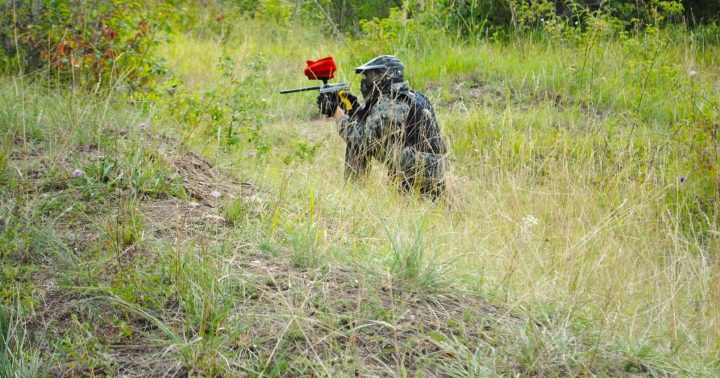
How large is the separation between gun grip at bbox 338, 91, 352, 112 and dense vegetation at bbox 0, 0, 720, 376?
472 mm

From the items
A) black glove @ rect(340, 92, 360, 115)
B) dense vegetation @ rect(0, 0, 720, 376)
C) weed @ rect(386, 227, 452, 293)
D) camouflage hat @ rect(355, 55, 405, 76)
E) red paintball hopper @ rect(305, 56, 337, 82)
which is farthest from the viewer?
black glove @ rect(340, 92, 360, 115)

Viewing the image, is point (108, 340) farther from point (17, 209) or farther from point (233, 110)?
point (233, 110)

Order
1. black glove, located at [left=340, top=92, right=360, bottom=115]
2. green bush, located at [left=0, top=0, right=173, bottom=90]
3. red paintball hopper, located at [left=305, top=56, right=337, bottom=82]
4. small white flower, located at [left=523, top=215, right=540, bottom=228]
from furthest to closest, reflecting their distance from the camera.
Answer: green bush, located at [left=0, top=0, right=173, bottom=90]
black glove, located at [left=340, top=92, right=360, bottom=115]
red paintball hopper, located at [left=305, top=56, right=337, bottom=82]
small white flower, located at [left=523, top=215, right=540, bottom=228]

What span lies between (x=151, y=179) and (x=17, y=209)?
68 centimetres

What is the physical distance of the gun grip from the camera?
5.67m

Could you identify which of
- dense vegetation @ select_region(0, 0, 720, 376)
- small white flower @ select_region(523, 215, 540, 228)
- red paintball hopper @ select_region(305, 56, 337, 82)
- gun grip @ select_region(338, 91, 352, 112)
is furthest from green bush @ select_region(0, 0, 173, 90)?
small white flower @ select_region(523, 215, 540, 228)

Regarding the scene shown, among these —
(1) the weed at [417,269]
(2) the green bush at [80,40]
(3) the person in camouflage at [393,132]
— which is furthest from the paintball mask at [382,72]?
(1) the weed at [417,269]

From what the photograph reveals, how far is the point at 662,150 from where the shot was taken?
6.35m

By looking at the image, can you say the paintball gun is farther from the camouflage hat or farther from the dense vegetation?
the dense vegetation

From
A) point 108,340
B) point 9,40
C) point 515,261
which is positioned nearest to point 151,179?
point 108,340

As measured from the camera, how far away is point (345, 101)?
5.70 metres

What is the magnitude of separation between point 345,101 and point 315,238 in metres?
2.31

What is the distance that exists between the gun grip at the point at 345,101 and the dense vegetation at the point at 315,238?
0.47 meters

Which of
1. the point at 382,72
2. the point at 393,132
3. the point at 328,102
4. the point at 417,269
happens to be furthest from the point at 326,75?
the point at 417,269
